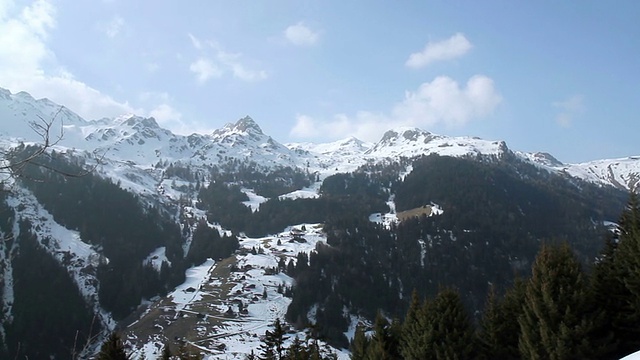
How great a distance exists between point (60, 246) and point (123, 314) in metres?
43.6


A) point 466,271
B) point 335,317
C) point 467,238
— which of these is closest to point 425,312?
point 335,317

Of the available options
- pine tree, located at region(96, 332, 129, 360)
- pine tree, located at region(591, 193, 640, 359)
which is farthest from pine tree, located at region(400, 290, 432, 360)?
pine tree, located at region(96, 332, 129, 360)

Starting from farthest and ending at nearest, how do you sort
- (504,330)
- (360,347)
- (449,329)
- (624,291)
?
(360,347) < (504,330) < (449,329) < (624,291)

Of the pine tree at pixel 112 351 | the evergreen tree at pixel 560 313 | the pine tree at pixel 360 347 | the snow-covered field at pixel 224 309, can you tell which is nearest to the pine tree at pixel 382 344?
the pine tree at pixel 360 347

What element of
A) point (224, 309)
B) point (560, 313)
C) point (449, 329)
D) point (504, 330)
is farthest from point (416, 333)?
point (224, 309)

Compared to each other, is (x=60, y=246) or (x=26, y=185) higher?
(x=26, y=185)

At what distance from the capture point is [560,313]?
1080 inches

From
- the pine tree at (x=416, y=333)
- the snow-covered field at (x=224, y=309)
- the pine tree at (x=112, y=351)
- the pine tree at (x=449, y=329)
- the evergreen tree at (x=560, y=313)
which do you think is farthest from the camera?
the snow-covered field at (x=224, y=309)

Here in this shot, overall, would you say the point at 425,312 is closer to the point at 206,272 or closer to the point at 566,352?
the point at 566,352

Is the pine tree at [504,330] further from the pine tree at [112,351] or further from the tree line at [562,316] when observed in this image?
the pine tree at [112,351]

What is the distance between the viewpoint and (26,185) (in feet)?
636

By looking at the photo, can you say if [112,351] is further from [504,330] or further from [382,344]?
[504,330]

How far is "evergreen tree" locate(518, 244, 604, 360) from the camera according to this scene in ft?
86.5

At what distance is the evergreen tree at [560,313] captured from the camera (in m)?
26.4
